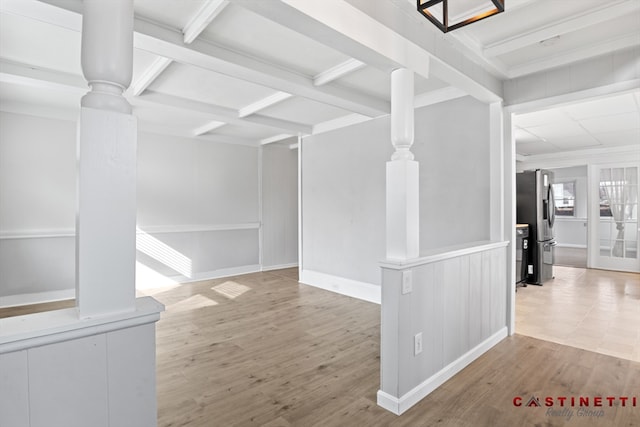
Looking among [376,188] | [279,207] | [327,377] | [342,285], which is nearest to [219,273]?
[279,207]

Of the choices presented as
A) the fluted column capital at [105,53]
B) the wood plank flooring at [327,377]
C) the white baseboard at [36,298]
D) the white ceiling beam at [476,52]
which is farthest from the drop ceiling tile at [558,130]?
the white baseboard at [36,298]

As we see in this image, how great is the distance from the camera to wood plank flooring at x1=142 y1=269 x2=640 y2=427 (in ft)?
6.64

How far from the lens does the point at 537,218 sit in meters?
5.72

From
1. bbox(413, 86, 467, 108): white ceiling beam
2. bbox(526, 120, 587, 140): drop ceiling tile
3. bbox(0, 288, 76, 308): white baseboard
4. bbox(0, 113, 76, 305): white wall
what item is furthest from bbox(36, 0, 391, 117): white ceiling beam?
bbox(0, 288, 76, 308): white baseboard

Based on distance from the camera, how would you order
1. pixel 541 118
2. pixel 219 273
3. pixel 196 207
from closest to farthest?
pixel 541 118 < pixel 196 207 < pixel 219 273

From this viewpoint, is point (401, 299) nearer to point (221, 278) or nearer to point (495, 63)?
point (495, 63)

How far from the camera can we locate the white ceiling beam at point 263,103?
3.85 m

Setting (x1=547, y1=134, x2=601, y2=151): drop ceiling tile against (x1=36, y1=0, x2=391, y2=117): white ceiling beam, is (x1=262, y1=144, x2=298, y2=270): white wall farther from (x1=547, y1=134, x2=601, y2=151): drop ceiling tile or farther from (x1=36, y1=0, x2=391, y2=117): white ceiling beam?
(x1=547, y1=134, x2=601, y2=151): drop ceiling tile

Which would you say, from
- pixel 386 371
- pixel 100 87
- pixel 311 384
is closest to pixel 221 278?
pixel 311 384

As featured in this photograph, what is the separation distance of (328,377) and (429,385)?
0.71 meters

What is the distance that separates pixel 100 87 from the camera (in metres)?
1.09

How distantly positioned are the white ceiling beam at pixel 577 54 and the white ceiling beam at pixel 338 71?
1477 mm

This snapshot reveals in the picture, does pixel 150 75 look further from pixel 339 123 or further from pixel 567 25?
pixel 567 25

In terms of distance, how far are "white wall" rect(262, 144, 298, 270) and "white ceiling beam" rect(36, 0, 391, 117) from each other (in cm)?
320
